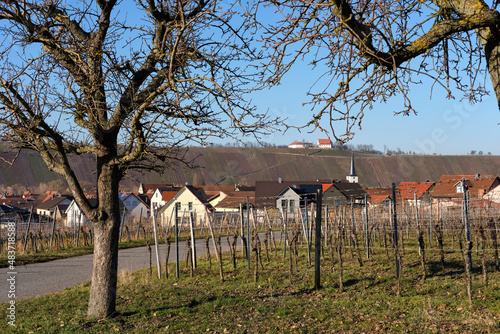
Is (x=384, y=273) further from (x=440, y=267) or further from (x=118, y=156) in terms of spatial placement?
(x=118, y=156)

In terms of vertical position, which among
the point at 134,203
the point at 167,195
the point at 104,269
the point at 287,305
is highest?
the point at 167,195

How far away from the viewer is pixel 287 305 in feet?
25.0

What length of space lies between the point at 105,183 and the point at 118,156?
461 millimetres

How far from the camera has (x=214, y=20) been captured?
6.63m

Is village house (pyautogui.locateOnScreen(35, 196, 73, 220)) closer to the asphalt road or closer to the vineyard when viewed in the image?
the vineyard

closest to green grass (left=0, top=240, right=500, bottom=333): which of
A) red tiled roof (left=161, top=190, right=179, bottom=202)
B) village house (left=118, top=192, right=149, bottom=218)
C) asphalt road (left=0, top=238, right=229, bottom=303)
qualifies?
asphalt road (left=0, top=238, right=229, bottom=303)

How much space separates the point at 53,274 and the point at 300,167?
91078mm

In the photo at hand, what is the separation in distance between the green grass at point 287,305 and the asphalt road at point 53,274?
3.87ft

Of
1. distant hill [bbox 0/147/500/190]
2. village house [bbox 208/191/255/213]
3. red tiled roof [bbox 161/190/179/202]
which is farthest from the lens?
distant hill [bbox 0/147/500/190]

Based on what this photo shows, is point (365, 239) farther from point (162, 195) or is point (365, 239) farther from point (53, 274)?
point (162, 195)

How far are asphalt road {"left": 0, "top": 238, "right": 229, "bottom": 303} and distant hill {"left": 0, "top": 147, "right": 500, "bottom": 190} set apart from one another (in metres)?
77.0

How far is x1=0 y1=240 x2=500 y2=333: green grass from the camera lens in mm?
6285

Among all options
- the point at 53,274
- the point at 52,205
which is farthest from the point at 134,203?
the point at 53,274

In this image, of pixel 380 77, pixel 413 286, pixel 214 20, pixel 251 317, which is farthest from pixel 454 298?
pixel 214 20
